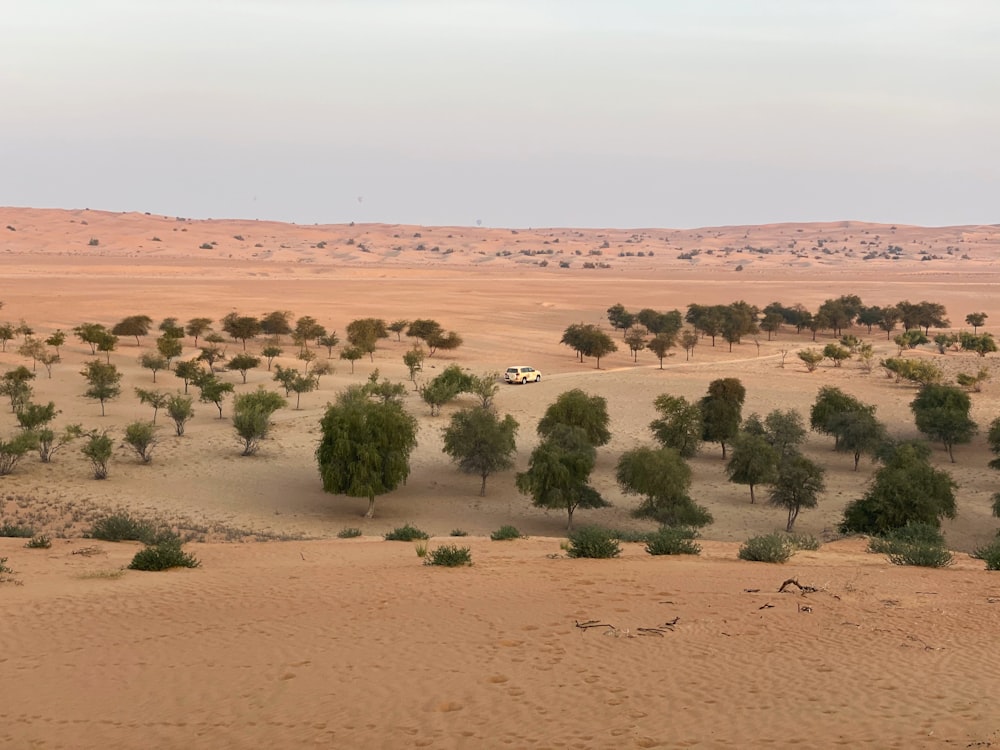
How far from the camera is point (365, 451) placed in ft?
104

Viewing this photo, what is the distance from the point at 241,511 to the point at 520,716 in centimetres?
2323

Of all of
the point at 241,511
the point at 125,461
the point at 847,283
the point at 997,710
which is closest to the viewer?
the point at 997,710

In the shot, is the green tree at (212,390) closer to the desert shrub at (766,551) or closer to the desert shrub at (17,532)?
the desert shrub at (17,532)

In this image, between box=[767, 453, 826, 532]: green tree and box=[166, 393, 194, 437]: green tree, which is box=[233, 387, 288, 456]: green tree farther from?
box=[767, 453, 826, 532]: green tree

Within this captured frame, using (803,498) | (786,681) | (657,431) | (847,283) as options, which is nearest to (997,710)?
(786,681)

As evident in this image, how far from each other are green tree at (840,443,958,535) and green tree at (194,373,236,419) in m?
27.9

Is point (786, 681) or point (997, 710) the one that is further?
point (786, 681)

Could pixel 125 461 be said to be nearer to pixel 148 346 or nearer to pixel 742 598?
pixel 742 598

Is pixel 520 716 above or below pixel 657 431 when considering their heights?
above

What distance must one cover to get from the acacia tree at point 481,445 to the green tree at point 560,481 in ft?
8.34

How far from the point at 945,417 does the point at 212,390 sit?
32469mm

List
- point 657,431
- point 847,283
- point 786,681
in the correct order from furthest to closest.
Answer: point 847,283 < point 657,431 < point 786,681

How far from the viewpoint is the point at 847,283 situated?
5615 inches

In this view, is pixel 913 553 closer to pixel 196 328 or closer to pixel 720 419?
pixel 720 419
